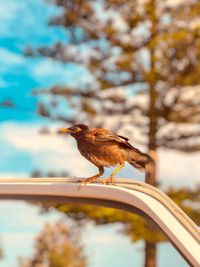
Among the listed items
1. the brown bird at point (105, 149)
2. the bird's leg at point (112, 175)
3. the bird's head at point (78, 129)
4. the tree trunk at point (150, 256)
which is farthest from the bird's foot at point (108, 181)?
the tree trunk at point (150, 256)

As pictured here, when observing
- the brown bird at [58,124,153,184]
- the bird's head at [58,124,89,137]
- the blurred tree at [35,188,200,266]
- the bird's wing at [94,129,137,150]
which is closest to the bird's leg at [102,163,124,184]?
the brown bird at [58,124,153,184]

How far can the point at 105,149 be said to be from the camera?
3.09 m

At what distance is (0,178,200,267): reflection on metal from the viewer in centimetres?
216

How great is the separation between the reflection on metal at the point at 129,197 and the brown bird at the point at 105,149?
338 mm

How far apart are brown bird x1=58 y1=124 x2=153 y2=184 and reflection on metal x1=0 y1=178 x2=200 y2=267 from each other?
34 centimetres

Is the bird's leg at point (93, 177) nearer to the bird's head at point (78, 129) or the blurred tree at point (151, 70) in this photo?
the bird's head at point (78, 129)

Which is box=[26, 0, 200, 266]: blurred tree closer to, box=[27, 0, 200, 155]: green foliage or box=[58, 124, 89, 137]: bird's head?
box=[27, 0, 200, 155]: green foliage

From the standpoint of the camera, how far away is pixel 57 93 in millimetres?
22047

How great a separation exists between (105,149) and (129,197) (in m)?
0.77

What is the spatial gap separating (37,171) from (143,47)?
508 centimetres

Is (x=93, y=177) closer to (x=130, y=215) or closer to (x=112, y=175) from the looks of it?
(x=112, y=175)

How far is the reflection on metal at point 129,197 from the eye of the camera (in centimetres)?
216

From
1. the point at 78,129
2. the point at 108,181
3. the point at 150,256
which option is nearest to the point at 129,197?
the point at 108,181

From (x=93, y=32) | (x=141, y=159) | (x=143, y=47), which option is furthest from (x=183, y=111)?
(x=141, y=159)
